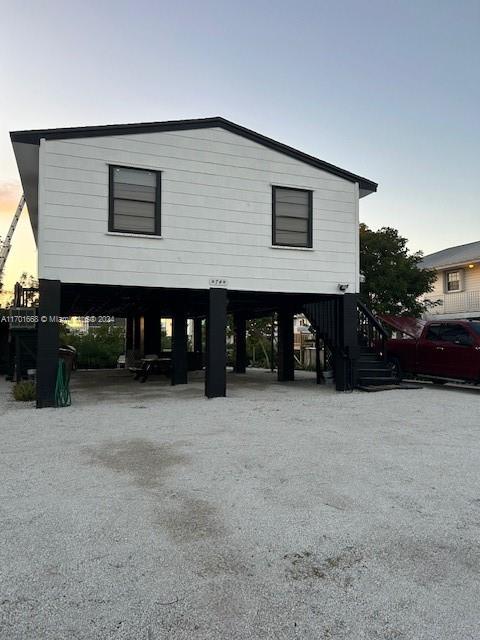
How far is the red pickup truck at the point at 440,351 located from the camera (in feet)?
37.7

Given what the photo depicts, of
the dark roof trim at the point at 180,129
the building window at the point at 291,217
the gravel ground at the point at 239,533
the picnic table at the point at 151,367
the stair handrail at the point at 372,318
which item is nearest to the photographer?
the gravel ground at the point at 239,533

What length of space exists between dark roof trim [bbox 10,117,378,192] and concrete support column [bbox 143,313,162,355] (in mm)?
8591

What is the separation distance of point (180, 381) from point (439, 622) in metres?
11.8

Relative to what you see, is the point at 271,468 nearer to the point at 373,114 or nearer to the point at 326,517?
the point at 326,517

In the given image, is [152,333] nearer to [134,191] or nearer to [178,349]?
[178,349]

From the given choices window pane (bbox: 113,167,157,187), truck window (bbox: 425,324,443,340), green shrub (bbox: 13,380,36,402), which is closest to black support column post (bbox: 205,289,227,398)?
window pane (bbox: 113,167,157,187)

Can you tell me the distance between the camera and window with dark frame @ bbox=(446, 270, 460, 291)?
2566 centimetres

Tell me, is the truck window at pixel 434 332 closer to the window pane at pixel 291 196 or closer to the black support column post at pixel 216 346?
the window pane at pixel 291 196

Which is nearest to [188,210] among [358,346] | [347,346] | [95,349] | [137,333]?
[347,346]

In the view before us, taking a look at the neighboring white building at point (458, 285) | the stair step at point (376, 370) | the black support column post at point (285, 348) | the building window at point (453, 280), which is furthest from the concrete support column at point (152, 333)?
the building window at point (453, 280)

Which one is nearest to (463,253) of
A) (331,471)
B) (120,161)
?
(120,161)

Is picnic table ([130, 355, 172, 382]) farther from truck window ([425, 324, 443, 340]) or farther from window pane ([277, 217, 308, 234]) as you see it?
truck window ([425, 324, 443, 340])

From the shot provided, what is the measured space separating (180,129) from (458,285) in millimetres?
20391

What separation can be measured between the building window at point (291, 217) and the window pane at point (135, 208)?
2986 mm
